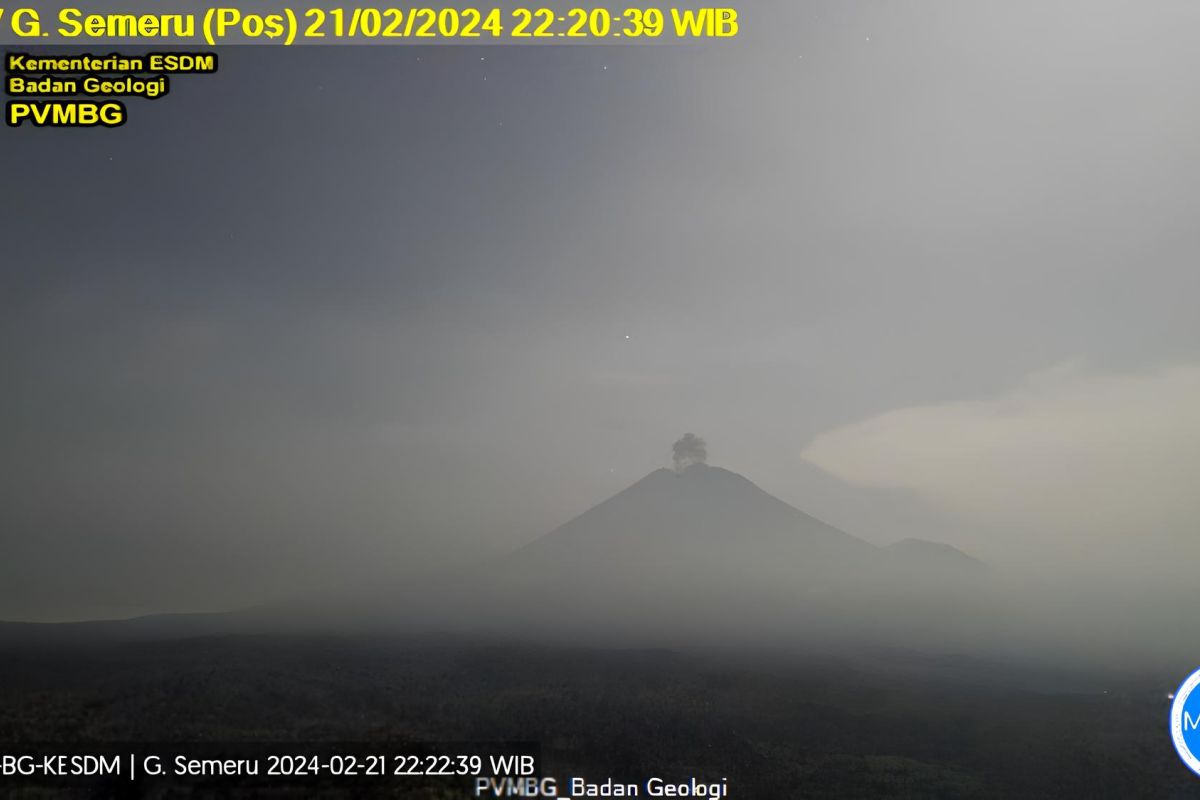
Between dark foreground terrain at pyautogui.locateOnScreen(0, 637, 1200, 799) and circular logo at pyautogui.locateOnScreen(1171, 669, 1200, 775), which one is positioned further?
dark foreground terrain at pyautogui.locateOnScreen(0, 637, 1200, 799)

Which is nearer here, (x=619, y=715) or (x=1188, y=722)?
(x=1188, y=722)

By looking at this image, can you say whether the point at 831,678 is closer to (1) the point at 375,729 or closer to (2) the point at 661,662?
(2) the point at 661,662

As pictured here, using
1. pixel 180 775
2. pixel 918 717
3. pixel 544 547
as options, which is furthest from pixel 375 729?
pixel 544 547

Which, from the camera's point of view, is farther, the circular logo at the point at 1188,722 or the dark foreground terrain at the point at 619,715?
the dark foreground terrain at the point at 619,715

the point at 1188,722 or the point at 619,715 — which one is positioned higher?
the point at 1188,722
